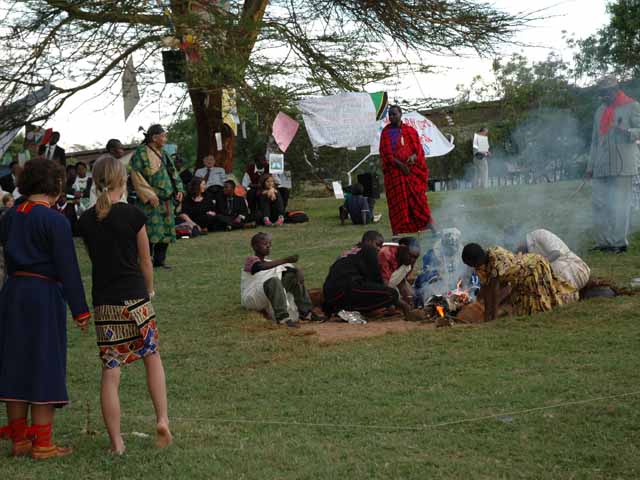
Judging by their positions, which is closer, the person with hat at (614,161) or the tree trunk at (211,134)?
the person with hat at (614,161)

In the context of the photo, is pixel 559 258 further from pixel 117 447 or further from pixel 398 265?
pixel 117 447

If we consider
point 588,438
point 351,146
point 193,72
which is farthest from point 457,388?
point 351,146

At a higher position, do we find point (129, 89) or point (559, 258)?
point (129, 89)

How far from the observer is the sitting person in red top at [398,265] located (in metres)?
9.10

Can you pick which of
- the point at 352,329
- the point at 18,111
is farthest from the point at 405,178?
the point at 18,111

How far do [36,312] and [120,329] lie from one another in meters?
0.47

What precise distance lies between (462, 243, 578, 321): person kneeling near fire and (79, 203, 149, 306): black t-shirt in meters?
3.93

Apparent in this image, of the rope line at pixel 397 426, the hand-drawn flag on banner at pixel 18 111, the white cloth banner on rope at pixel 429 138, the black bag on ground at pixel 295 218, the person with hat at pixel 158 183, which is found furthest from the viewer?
the white cloth banner on rope at pixel 429 138

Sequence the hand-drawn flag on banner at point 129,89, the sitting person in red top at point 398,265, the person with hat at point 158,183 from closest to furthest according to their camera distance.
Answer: the sitting person in red top at point 398,265 < the person with hat at point 158,183 < the hand-drawn flag on banner at point 129,89

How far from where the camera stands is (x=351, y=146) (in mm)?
18781

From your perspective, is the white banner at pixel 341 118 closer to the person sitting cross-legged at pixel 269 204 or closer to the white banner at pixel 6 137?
the person sitting cross-legged at pixel 269 204

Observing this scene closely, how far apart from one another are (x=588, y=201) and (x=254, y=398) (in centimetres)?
1178

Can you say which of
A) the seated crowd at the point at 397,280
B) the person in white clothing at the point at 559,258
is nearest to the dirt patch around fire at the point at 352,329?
the seated crowd at the point at 397,280

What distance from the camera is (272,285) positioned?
8688 millimetres
